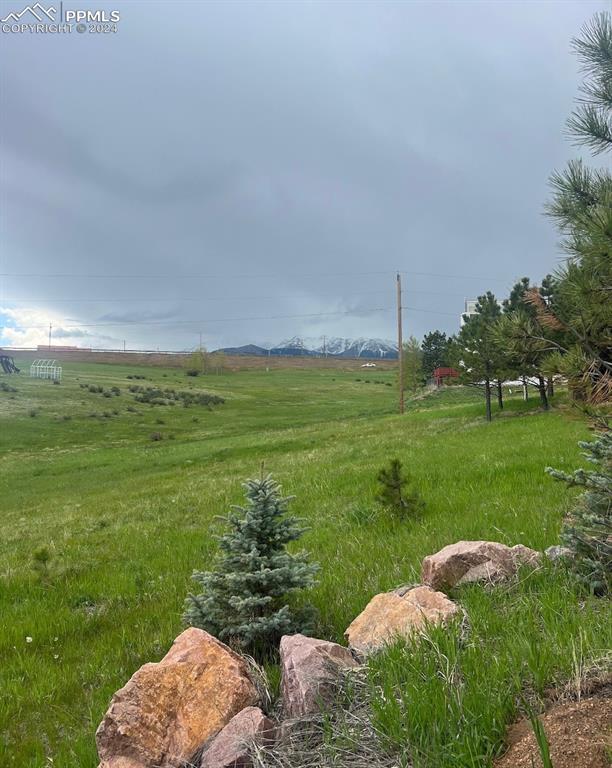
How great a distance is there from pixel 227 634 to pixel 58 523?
42.3ft

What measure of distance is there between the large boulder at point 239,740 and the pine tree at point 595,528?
8.60ft

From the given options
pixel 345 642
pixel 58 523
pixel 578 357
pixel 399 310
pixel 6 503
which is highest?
pixel 399 310

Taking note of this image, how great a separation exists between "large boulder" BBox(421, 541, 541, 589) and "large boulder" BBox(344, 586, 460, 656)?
0.71m

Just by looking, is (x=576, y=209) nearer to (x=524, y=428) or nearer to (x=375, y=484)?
(x=375, y=484)

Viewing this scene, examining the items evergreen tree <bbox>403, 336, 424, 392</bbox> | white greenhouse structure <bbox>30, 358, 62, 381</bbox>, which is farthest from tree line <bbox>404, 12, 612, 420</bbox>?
white greenhouse structure <bbox>30, 358, 62, 381</bbox>

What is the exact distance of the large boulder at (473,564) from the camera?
452 centimetres

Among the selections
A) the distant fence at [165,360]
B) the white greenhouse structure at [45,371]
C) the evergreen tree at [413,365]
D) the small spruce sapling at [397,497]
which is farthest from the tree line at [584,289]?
the distant fence at [165,360]

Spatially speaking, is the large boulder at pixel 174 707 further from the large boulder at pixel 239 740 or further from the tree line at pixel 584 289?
the tree line at pixel 584 289

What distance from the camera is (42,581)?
7875 millimetres

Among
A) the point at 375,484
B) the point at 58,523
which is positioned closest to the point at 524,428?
the point at 375,484

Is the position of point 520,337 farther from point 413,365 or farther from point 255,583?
point 413,365

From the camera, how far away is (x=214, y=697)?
3.10m

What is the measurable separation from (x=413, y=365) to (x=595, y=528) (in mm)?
72324

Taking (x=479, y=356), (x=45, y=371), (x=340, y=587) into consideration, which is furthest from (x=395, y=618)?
(x=45, y=371)
